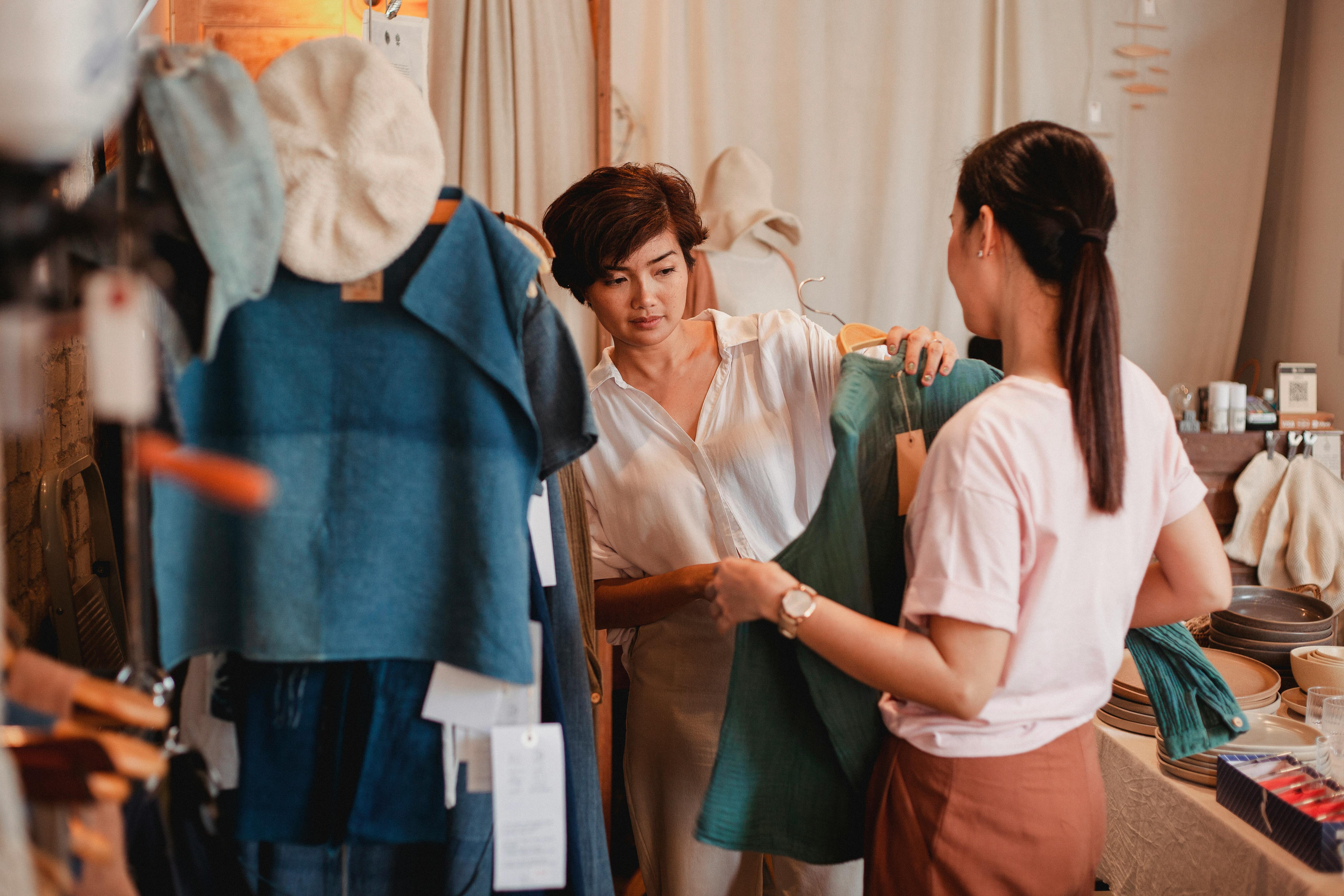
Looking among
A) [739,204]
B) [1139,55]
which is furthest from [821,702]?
[1139,55]

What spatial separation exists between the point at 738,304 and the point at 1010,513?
1863 millimetres

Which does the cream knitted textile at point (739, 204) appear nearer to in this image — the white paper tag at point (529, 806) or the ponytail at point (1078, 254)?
the ponytail at point (1078, 254)

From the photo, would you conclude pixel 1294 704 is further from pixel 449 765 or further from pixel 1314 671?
pixel 449 765

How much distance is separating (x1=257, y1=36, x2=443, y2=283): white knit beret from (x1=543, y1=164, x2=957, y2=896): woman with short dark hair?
0.61 m

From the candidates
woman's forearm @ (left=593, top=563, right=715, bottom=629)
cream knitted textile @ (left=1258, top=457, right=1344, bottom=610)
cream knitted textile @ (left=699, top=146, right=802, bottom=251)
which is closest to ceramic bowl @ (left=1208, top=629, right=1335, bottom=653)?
woman's forearm @ (left=593, top=563, right=715, bottom=629)

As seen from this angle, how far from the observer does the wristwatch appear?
1.09m

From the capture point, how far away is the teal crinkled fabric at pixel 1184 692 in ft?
4.21

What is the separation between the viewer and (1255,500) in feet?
10.1

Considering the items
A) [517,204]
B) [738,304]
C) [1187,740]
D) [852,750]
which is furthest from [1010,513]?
[517,204]

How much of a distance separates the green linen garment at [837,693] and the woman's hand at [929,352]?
58 millimetres

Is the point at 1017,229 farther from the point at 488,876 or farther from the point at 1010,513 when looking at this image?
the point at 488,876

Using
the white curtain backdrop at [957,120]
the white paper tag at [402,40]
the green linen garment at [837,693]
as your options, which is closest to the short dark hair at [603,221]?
the white paper tag at [402,40]

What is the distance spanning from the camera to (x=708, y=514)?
1618mm

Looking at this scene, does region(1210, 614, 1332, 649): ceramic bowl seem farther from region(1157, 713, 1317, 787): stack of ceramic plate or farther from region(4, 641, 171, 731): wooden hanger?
region(4, 641, 171, 731): wooden hanger
